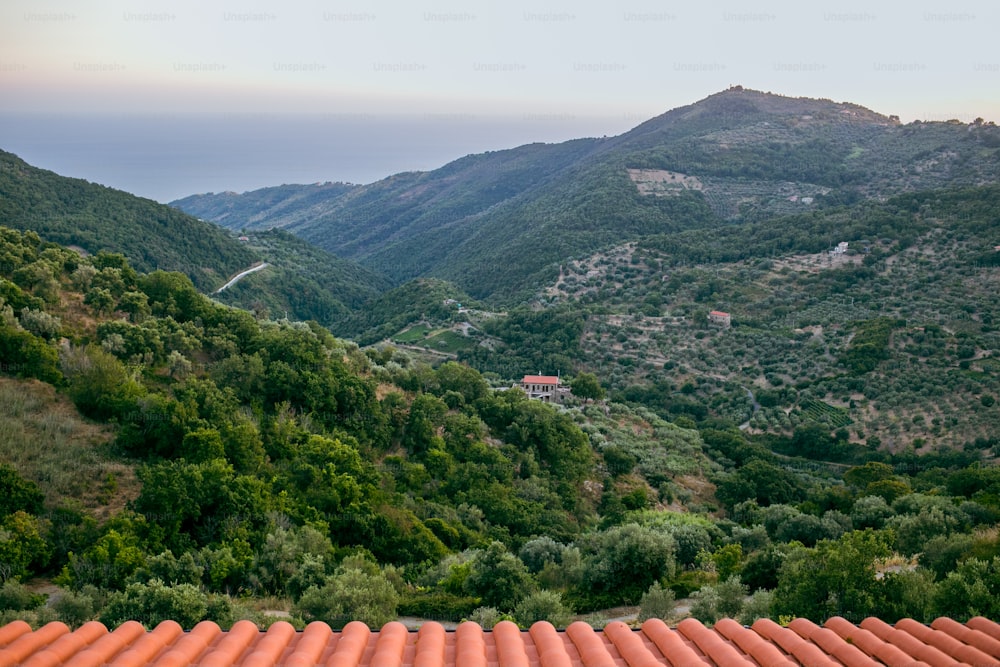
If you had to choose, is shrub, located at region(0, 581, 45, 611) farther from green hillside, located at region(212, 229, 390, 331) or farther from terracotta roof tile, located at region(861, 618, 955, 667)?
green hillside, located at region(212, 229, 390, 331)

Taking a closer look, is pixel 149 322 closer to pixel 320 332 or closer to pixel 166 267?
pixel 320 332

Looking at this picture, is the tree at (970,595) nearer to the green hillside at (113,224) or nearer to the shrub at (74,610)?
the shrub at (74,610)

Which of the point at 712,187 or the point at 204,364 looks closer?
the point at 204,364

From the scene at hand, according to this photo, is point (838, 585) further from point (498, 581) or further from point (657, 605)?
point (498, 581)

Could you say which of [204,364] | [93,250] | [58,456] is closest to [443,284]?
[93,250]

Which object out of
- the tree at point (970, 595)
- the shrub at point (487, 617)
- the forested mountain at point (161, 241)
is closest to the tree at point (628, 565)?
the shrub at point (487, 617)

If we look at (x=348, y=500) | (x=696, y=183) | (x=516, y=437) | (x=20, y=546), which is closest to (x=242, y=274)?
(x=516, y=437)
